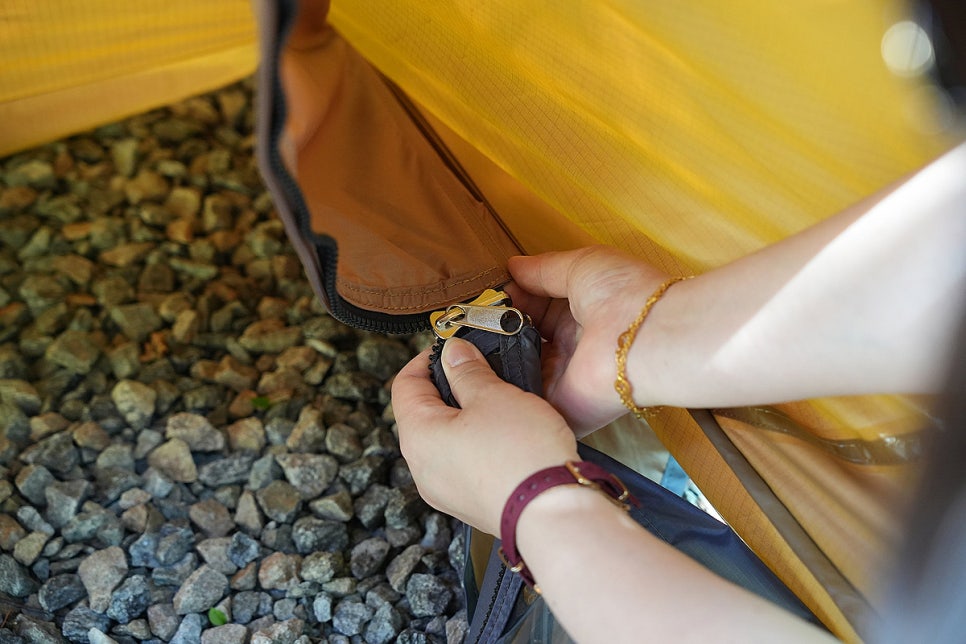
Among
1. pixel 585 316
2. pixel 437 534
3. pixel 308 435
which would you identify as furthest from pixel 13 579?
pixel 585 316

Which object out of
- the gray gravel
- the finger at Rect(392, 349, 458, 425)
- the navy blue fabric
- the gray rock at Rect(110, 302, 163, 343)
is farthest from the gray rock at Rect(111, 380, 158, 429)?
the navy blue fabric

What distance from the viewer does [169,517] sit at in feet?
3.72

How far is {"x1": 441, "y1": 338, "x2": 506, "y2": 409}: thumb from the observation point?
76 cm

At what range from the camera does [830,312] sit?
624mm

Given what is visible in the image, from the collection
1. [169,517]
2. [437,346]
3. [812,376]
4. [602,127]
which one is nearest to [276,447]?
[169,517]

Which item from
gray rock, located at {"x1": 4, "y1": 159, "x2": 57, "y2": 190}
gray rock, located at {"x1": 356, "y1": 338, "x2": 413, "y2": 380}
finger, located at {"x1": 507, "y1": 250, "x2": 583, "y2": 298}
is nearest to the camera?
finger, located at {"x1": 507, "y1": 250, "x2": 583, "y2": 298}

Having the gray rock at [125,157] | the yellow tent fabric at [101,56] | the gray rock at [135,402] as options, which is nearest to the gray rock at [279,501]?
the gray rock at [135,402]

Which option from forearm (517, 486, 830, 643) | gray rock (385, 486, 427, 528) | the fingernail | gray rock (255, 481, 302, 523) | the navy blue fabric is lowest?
gray rock (255, 481, 302, 523)

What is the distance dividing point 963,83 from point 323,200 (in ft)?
1.65

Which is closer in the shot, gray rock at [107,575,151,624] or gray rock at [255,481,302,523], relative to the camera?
gray rock at [107,575,151,624]

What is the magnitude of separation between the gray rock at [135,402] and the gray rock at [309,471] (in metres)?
0.20

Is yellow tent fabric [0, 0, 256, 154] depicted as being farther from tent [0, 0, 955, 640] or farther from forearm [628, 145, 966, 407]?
→ forearm [628, 145, 966, 407]

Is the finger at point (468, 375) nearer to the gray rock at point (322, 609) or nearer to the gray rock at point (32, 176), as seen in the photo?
the gray rock at point (322, 609)

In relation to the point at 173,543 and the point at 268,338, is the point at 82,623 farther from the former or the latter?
the point at 268,338
